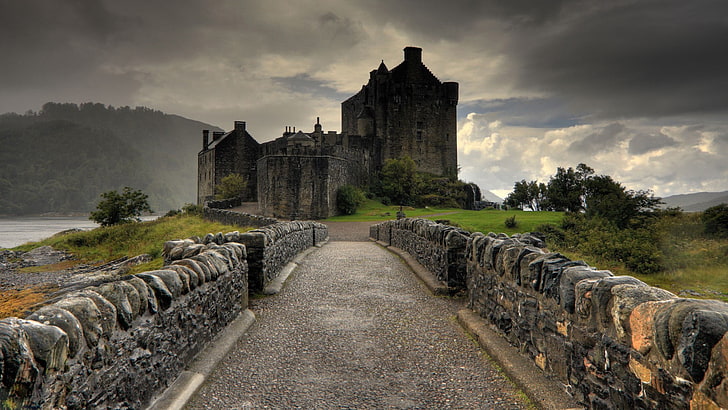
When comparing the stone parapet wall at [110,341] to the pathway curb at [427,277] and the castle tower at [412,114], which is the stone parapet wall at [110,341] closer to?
the pathway curb at [427,277]

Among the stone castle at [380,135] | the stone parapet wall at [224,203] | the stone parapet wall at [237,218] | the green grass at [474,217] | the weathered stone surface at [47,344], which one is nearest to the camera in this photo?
the weathered stone surface at [47,344]

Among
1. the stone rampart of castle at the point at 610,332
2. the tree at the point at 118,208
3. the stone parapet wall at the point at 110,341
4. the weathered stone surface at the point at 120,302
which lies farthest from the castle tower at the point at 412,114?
the weathered stone surface at the point at 120,302

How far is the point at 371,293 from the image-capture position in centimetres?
818

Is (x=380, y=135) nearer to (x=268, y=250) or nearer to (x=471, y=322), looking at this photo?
(x=268, y=250)

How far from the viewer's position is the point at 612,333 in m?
2.98

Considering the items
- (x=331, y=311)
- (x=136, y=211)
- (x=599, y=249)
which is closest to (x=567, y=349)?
(x=331, y=311)

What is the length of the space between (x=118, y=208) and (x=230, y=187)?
12.1 m

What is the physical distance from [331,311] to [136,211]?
130 ft

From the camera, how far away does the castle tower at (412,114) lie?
58.1m

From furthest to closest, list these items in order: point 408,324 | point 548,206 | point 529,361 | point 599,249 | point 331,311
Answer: point 548,206 < point 599,249 < point 331,311 < point 408,324 < point 529,361

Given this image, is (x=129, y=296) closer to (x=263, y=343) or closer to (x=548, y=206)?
(x=263, y=343)

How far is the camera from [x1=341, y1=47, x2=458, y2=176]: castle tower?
58.1 meters

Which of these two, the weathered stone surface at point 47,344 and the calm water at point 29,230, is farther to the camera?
the calm water at point 29,230

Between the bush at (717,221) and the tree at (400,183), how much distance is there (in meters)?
31.7
